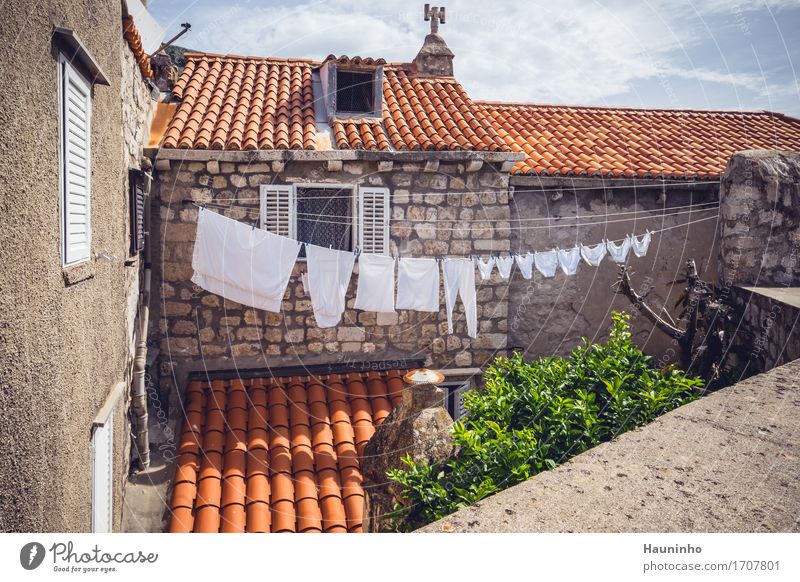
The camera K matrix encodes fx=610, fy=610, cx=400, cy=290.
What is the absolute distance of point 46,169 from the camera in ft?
10.3

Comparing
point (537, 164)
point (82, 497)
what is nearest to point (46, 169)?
point (82, 497)

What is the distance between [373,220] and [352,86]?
2128mm

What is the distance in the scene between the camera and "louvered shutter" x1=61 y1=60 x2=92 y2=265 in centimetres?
346

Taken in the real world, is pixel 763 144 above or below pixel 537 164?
above

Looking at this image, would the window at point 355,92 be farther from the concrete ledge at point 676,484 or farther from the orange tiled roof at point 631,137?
the concrete ledge at point 676,484

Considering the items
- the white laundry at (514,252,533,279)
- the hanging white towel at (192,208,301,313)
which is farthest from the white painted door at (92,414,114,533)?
the white laundry at (514,252,533,279)

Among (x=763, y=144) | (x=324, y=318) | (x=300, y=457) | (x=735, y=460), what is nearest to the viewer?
(x=735, y=460)

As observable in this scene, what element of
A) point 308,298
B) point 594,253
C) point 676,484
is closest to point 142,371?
point 308,298

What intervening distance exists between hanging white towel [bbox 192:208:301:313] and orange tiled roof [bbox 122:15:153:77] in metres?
1.57

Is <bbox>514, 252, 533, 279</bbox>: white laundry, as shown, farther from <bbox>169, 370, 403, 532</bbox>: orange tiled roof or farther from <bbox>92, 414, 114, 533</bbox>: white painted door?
<bbox>92, 414, 114, 533</bbox>: white painted door

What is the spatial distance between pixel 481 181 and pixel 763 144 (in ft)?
18.7

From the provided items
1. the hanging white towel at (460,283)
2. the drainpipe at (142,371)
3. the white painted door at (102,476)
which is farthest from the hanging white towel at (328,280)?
the white painted door at (102,476)

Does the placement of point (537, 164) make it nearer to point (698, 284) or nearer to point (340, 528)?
point (698, 284)

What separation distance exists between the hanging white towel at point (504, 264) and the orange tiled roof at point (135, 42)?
4383mm
